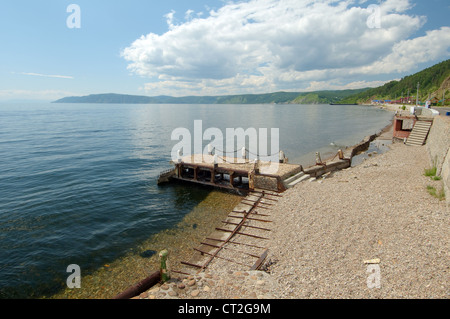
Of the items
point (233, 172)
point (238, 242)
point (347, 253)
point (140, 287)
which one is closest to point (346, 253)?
point (347, 253)

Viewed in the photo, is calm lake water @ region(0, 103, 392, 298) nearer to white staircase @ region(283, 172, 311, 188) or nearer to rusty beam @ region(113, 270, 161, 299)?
rusty beam @ region(113, 270, 161, 299)

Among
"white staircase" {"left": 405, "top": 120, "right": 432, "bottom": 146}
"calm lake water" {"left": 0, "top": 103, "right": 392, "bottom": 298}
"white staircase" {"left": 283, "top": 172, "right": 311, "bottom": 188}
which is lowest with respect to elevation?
"calm lake water" {"left": 0, "top": 103, "right": 392, "bottom": 298}

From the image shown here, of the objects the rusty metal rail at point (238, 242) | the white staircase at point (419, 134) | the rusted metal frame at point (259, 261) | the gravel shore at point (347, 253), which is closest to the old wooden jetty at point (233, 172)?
the rusty metal rail at point (238, 242)

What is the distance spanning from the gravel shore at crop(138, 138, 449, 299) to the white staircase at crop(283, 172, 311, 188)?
3.90m

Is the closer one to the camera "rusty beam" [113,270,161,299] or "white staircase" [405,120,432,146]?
"rusty beam" [113,270,161,299]

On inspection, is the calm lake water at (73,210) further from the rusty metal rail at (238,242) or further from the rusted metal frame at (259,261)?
the rusted metal frame at (259,261)

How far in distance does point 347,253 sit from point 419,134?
108ft

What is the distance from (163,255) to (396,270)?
26.1 ft

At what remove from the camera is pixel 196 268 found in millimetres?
11078

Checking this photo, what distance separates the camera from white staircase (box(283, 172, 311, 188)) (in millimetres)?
19859

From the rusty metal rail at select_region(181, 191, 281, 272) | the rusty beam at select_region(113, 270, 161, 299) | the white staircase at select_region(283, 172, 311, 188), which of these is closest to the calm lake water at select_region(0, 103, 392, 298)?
the rusty metal rail at select_region(181, 191, 281, 272)

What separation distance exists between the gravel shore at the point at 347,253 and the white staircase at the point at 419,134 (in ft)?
69.3
